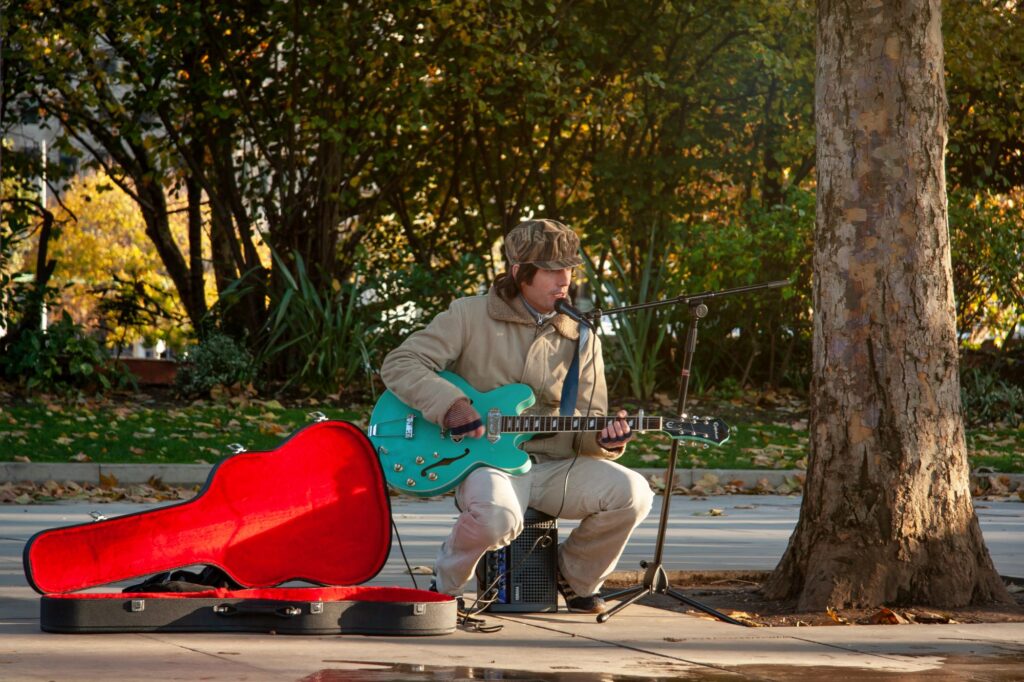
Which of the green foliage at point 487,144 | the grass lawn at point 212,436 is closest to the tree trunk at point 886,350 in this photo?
the grass lawn at point 212,436

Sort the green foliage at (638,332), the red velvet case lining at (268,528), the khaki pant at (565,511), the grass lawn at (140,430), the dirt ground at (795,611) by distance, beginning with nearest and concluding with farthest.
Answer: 1. the red velvet case lining at (268,528)
2. the khaki pant at (565,511)
3. the dirt ground at (795,611)
4. the grass lawn at (140,430)
5. the green foliage at (638,332)

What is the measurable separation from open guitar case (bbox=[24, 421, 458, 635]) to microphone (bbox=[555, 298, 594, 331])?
3.09 feet

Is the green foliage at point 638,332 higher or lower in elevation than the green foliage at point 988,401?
higher

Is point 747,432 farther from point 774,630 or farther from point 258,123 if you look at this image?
point 774,630

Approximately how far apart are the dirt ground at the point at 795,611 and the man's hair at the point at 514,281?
1.52 meters

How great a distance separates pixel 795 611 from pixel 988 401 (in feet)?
40.6

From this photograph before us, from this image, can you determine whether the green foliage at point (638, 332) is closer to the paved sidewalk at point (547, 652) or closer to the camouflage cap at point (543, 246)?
the camouflage cap at point (543, 246)

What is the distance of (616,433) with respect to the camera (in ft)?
19.4

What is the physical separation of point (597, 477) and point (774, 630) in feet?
2.96

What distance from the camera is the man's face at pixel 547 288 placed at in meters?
6.17

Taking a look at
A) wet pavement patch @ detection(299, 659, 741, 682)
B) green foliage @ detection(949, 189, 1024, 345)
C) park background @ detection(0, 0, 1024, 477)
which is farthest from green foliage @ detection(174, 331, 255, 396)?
wet pavement patch @ detection(299, 659, 741, 682)

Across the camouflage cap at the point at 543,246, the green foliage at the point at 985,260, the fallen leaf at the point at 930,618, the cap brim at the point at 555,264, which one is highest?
the green foliage at the point at 985,260

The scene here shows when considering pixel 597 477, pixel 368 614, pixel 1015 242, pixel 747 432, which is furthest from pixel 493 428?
pixel 1015 242

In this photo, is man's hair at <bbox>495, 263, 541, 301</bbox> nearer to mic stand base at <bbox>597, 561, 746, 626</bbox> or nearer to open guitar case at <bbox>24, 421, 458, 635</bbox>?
open guitar case at <bbox>24, 421, 458, 635</bbox>
